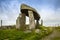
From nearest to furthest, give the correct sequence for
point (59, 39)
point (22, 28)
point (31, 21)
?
1. point (59, 39)
2. point (31, 21)
3. point (22, 28)

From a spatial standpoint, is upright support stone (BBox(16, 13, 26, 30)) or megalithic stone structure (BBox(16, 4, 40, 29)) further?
upright support stone (BBox(16, 13, 26, 30))

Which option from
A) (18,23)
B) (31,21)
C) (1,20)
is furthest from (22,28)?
(1,20)

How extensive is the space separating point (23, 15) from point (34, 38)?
12.5 meters

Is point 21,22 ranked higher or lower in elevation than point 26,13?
lower

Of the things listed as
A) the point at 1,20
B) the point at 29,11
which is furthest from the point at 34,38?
the point at 1,20

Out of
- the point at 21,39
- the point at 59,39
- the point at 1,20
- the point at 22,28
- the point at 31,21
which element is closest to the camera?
the point at 21,39

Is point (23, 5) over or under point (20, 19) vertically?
over

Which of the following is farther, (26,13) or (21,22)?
(26,13)

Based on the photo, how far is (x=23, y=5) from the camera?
3381 cm

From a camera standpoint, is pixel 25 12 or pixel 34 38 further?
pixel 25 12

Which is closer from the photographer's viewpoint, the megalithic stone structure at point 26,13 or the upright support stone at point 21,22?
the megalithic stone structure at point 26,13

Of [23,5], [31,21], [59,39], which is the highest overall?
[23,5]

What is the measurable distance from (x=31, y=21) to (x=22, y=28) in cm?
333

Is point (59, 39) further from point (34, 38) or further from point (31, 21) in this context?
point (31, 21)
